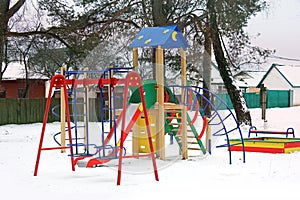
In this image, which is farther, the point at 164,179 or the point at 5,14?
the point at 5,14

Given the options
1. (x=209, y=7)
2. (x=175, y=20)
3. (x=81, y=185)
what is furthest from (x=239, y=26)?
(x=81, y=185)

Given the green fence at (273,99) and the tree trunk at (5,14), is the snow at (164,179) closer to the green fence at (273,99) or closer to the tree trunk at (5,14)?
the tree trunk at (5,14)

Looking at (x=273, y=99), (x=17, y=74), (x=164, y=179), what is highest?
(x=17, y=74)

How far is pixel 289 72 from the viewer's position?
165 feet

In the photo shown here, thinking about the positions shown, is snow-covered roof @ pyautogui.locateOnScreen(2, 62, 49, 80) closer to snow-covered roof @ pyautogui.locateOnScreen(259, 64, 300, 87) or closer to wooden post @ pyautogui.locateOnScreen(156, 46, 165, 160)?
wooden post @ pyautogui.locateOnScreen(156, 46, 165, 160)

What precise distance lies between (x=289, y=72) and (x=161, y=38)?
44.1m

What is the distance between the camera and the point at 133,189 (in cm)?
611

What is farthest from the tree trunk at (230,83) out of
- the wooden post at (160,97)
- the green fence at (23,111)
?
the wooden post at (160,97)

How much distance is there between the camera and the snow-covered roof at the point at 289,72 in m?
47.9

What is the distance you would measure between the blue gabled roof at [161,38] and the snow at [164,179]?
7.23ft

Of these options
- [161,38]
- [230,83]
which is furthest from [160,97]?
[230,83]

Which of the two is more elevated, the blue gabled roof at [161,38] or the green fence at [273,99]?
the blue gabled roof at [161,38]

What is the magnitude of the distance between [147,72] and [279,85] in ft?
102

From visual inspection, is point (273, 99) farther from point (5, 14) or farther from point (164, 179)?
point (164, 179)
